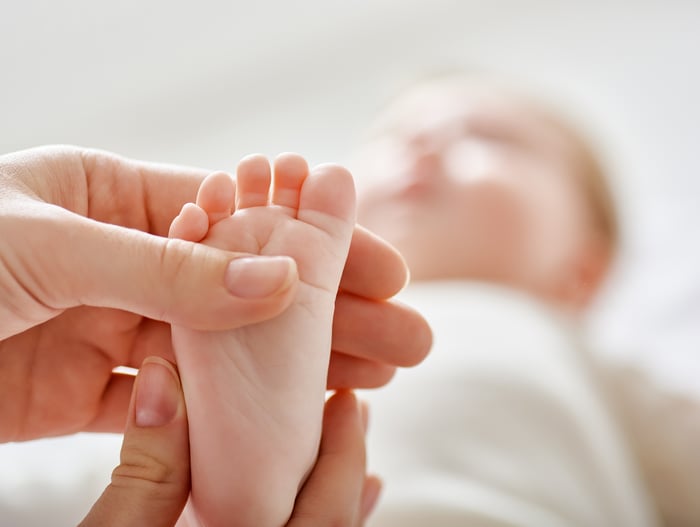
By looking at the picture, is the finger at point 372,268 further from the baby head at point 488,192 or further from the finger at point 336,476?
the baby head at point 488,192

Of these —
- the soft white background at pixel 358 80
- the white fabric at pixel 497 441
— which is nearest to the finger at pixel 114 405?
the white fabric at pixel 497 441

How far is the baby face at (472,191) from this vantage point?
1250 millimetres

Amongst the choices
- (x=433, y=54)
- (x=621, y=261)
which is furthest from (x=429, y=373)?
(x=433, y=54)

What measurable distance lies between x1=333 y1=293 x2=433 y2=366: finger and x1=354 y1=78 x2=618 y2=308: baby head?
0.50 meters

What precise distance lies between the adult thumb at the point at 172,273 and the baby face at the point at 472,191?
2.39ft

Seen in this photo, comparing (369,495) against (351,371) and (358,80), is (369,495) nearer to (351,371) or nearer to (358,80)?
(351,371)

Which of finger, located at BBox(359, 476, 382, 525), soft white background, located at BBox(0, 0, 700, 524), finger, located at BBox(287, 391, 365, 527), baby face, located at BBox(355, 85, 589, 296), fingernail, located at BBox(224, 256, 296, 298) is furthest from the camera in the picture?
soft white background, located at BBox(0, 0, 700, 524)

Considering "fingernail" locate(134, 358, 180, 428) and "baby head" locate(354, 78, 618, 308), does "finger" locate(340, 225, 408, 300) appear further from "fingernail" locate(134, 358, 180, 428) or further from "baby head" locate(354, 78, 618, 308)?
"baby head" locate(354, 78, 618, 308)

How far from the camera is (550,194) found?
138 cm

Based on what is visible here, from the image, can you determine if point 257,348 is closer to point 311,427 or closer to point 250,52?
point 311,427

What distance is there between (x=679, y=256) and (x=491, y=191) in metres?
0.49

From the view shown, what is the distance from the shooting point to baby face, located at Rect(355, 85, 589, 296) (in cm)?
125

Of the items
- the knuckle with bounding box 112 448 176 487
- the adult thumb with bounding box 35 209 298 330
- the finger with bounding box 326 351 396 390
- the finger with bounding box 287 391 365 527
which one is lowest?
the finger with bounding box 287 391 365 527

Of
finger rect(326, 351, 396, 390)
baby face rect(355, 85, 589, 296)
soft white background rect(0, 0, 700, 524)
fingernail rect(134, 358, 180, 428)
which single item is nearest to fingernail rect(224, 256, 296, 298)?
fingernail rect(134, 358, 180, 428)
